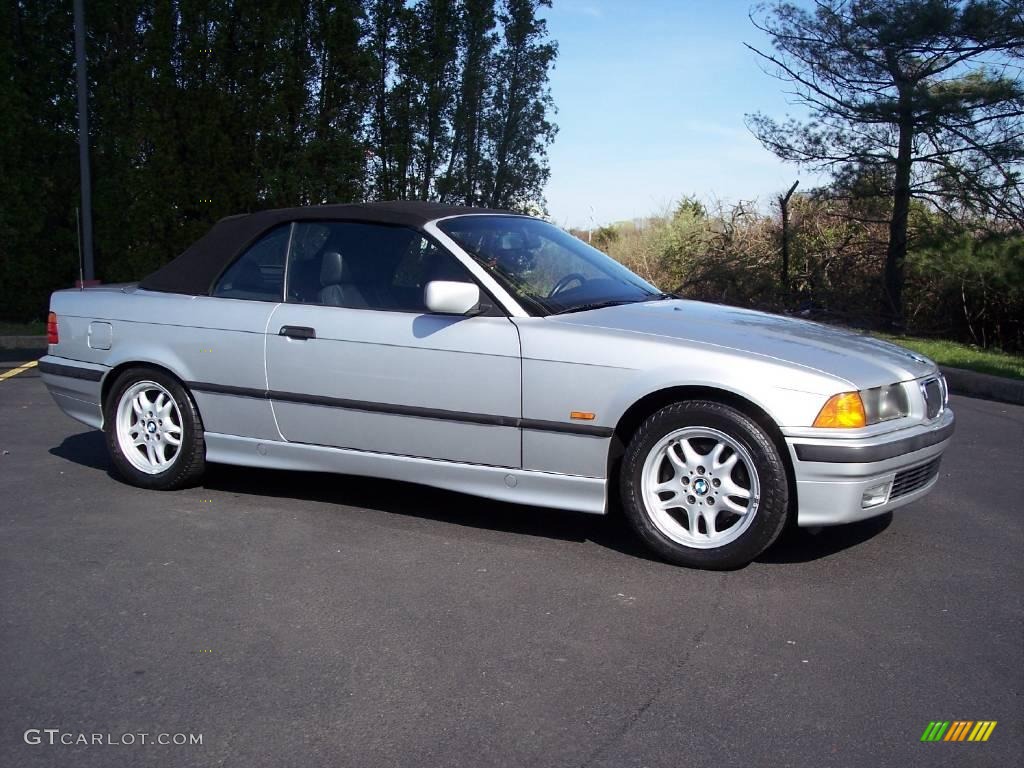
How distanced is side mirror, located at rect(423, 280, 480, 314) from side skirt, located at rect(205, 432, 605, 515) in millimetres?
743

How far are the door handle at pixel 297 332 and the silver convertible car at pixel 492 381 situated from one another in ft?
0.03

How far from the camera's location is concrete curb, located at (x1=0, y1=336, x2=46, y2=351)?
12.5 metres

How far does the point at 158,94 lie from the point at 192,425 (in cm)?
1003

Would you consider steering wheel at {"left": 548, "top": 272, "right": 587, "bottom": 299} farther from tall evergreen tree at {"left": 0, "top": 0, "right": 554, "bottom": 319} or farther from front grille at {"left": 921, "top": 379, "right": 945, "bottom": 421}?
tall evergreen tree at {"left": 0, "top": 0, "right": 554, "bottom": 319}

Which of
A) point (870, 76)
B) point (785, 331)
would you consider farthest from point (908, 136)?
point (785, 331)

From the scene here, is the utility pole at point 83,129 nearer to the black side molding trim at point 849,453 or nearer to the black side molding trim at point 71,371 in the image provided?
the black side molding trim at point 71,371

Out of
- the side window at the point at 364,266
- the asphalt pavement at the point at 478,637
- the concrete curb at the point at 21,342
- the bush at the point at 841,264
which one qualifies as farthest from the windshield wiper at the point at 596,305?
the concrete curb at the point at 21,342

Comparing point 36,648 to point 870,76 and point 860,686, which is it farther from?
point 870,76

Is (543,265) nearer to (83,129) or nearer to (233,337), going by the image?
(233,337)

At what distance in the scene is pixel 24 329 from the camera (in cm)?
1348

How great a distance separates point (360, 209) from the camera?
554cm

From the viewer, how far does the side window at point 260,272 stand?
5.58 m

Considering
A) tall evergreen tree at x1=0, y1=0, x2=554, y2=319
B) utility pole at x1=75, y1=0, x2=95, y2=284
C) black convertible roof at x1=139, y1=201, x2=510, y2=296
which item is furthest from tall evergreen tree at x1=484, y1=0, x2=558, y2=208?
black convertible roof at x1=139, y1=201, x2=510, y2=296

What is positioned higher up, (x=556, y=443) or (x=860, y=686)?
(x=556, y=443)
